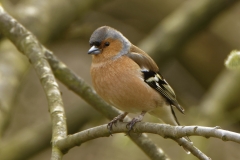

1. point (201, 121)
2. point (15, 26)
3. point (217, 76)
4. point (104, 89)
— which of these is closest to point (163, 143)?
point (201, 121)

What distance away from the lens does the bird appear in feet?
14.7

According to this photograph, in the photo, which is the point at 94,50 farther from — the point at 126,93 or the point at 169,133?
the point at 169,133

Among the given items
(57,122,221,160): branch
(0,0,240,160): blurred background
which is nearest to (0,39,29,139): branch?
(0,0,240,160): blurred background

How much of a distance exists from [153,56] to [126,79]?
2783 millimetres

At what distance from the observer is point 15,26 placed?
5.04m

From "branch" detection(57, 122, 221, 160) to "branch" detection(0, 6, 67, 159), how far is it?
15cm

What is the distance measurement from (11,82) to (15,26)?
2.49ft

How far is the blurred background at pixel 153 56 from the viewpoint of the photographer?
6422mm

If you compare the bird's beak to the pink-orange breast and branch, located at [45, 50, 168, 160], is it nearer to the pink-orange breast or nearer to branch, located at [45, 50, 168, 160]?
the pink-orange breast

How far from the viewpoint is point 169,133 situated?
3.17 m

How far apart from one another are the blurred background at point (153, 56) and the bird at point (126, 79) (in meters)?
0.70

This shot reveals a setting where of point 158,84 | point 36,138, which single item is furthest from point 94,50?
point 36,138

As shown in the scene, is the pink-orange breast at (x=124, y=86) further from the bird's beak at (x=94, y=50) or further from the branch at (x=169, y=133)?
the branch at (x=169, y=133)

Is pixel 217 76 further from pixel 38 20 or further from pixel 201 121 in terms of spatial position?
pixel 38 20
